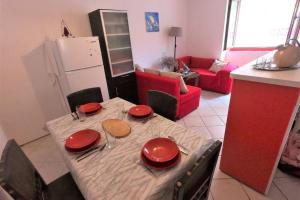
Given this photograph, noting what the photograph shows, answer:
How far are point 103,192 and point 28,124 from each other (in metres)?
2.30

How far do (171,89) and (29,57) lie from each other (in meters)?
2.08

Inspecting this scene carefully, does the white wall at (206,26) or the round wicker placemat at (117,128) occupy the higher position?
the white wall at (206,26)

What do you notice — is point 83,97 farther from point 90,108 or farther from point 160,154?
point 160,154

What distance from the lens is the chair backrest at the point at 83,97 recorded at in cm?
172

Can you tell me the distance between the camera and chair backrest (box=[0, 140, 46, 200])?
746mm

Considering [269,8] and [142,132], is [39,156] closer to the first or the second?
[142,132]

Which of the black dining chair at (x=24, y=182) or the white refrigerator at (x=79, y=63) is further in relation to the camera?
the white refrigerator at (x=79, y=63)

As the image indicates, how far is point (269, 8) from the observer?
387 cm

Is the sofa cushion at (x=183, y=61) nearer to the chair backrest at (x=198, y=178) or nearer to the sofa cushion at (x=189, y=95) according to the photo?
the sofa cushion at (x=189, y=95)

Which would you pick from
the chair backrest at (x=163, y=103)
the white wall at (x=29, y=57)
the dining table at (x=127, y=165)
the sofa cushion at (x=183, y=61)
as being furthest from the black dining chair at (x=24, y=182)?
the sofa cushion at (x=183, y=61)

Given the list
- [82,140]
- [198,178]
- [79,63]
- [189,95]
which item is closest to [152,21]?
[189,95]

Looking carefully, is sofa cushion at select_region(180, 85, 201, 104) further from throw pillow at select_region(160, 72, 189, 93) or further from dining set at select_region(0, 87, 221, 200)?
dining set at select_region(0, 87, 221, 200)

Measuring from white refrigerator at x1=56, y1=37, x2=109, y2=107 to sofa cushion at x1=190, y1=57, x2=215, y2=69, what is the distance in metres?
3.03

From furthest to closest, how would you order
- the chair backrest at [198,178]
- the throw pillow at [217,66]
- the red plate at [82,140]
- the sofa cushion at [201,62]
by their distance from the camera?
the sofa cushion at [201,62] → the throw pillow at [217,66] → the red plate at [82,140] → the chair backrest at [198,178]
